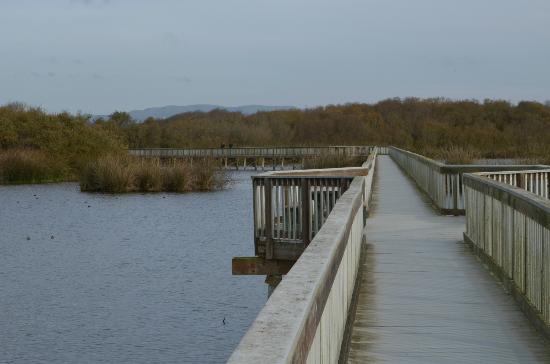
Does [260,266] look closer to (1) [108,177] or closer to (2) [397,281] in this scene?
(2) [397,281]

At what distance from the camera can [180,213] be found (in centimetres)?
3662

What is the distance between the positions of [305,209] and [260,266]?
1283mm

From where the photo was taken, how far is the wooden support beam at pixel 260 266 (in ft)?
46.3

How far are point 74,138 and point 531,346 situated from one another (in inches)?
2393

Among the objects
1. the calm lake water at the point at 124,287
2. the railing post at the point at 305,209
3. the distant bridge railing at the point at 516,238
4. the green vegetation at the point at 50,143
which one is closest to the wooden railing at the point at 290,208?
the railing post at the point at 305,209

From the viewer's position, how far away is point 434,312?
7.66 metres

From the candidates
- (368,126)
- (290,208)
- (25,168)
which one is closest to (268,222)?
(290,208)

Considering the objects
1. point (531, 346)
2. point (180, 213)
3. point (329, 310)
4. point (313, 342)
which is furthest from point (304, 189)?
point (180, 213)

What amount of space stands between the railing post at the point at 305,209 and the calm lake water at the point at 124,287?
2.16 meters

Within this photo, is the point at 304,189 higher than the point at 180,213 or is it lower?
higher

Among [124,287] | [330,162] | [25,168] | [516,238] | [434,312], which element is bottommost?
[124,287]

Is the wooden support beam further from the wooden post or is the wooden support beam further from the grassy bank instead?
the grassy bank

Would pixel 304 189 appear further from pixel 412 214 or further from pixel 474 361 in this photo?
pixel 474 361

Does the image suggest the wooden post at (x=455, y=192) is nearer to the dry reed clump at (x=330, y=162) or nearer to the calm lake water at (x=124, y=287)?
the calm lake water at (x=124, y=287)
